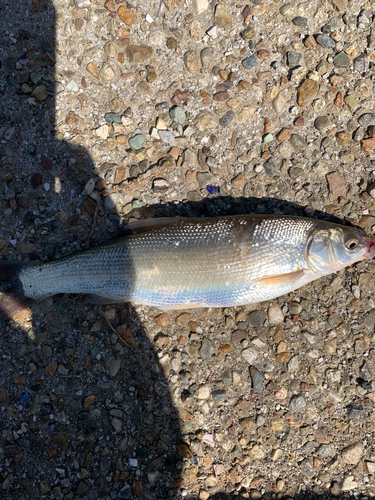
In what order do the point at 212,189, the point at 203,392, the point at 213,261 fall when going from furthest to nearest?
the point at 212,189
the point at 203,392
the point at 213,261

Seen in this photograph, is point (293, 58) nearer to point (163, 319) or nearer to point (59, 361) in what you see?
point (163, 319)

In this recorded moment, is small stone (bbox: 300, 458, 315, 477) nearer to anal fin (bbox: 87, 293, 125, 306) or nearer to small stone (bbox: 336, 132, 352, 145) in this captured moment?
anal fin (bbox: 87, 293, 125, 306)

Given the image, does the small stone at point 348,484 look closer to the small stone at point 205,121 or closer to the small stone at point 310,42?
the small stone at point 205,121

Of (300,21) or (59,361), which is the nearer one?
(59,361)

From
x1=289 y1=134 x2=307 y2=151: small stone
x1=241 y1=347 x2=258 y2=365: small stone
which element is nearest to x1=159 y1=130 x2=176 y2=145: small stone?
x1=289 y1=134 x2=307 y2=151: small stone

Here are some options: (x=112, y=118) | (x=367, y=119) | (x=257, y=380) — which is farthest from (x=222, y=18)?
(x=257, y=380)

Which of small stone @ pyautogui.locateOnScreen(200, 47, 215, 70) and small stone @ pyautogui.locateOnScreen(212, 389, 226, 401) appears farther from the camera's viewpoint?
small stone @ pyautogui.locateOnScreen(200, 47, 215, 70)

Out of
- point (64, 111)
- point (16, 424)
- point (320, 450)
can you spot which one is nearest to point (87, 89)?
point (64, 111)
